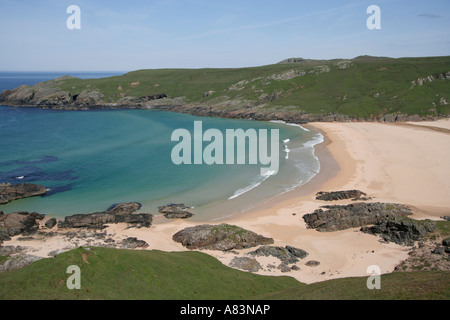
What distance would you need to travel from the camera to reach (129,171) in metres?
65.3

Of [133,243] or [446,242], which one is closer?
[446,242]

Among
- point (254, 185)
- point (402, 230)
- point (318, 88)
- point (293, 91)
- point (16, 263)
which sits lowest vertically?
point (402, 230)

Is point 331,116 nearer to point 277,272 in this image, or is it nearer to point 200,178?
point 200,178

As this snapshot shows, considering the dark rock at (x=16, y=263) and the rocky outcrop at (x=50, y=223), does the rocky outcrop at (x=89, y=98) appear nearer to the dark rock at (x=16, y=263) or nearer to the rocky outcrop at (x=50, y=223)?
the rocky outcrop at (x=50, y=223)

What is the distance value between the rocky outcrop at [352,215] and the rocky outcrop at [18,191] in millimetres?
43796

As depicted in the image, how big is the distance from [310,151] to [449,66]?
10629cm

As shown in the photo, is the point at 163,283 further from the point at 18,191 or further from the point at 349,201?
the point at 18,191

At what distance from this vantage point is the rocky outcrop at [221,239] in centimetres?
3716

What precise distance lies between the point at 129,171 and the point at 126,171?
0.60m

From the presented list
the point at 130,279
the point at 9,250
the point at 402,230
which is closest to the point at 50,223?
the point at 9,250

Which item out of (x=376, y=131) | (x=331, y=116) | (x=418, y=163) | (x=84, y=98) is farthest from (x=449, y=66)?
(x=84, y=98)

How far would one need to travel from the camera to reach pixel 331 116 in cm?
12269

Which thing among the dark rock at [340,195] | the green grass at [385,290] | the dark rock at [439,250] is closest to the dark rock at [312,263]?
the green grass at [385,290]

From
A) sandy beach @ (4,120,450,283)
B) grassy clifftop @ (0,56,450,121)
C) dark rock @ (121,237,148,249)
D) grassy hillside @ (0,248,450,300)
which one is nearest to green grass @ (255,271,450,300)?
grassy hillside @ (0,248,450,300)
